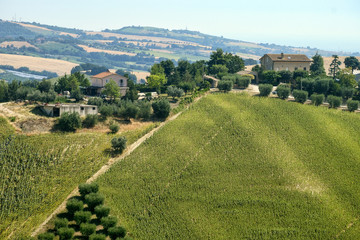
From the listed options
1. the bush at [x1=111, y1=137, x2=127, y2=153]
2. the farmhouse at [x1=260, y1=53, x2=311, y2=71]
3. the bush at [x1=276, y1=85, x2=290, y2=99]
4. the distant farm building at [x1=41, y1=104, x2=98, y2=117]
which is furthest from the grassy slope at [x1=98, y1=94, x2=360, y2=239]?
the farmhouse at [x1=260, y1=53, x2=311, y2=71]

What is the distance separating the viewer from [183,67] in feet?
346

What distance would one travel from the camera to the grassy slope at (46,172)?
46.9 meters

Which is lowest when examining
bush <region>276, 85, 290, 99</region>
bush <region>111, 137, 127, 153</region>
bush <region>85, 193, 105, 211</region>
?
bush <region>85, 193, 105, 211</region>

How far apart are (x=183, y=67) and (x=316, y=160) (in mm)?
52480

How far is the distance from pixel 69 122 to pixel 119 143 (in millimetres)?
9976

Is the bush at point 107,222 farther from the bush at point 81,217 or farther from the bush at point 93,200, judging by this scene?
the bush at point 93,200

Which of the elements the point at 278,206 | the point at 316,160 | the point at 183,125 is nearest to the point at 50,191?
the point at 183,125

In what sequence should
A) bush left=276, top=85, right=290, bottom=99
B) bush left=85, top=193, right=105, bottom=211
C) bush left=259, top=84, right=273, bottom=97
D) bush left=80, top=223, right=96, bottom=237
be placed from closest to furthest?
bush left=80, top=223, right=96, bottom=237, bush left=85, top=193, right=105, bottom=211, bush left=276, top=85, right=290, bottom=99, bush left=259, top=84, right=273, bottom=97

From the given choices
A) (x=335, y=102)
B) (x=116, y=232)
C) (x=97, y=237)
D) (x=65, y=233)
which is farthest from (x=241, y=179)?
(x=335, y=102)

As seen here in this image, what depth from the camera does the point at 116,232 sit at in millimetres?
44656

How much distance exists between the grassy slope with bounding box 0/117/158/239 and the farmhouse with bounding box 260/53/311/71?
5608cm

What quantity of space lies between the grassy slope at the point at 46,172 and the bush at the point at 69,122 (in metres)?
1.66

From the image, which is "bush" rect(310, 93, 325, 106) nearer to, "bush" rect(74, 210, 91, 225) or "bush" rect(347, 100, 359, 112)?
"bush" rect(347, 100, 359, 112)

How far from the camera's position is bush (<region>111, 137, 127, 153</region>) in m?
59.8
